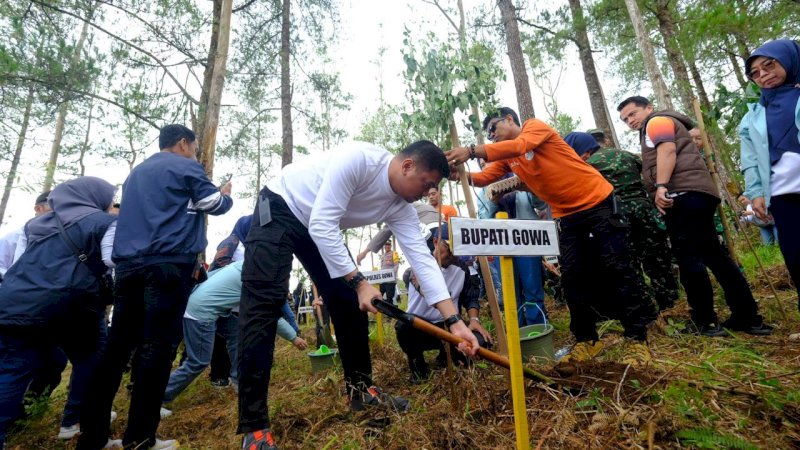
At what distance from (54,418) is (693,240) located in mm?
5175

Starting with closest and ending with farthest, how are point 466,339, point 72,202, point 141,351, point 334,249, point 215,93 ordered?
1. point 466,339
2. point 334,249
3. point 141,351
4. point 72,202
5. point 215,93

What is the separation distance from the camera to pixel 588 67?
962 cm

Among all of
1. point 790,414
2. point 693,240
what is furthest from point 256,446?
point 693,240

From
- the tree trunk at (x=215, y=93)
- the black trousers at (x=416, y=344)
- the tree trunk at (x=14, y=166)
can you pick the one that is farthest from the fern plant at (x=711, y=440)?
the tree trunk at (x=14, y=166)

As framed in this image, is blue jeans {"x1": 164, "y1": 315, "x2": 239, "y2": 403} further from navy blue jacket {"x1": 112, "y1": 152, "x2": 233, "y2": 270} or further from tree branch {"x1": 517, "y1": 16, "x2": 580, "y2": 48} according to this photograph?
tree branch {"x1": 517, "y1": 16, "x2": 580, "y2": 48}

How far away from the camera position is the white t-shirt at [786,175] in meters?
2.42

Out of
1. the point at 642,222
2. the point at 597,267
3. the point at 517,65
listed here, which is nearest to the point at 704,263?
the point at 597,267

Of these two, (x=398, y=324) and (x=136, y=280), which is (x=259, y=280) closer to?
(x=136, y=280)

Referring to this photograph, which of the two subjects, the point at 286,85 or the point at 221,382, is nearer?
the point at 221,382

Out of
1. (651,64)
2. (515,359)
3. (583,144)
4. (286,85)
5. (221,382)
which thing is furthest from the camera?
(286,85)

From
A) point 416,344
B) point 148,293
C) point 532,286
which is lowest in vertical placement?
point 416,344

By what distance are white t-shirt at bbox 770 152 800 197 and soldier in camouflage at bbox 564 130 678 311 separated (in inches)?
60.3

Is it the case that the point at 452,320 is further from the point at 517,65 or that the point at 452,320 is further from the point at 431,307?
the point at 517,65

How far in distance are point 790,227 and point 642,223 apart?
164 cm
